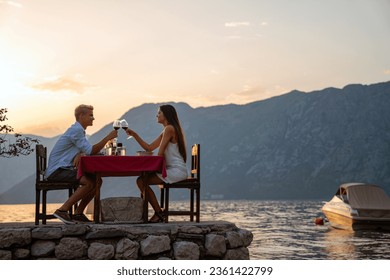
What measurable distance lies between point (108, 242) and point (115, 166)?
2.82 feet

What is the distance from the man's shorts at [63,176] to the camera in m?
7.16

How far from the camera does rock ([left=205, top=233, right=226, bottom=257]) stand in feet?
23.2

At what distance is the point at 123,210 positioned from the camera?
7387 mm

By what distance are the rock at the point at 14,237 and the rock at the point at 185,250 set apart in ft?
5.30

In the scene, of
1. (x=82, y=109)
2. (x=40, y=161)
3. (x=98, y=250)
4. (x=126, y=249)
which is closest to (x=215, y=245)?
(x=126, y=249)

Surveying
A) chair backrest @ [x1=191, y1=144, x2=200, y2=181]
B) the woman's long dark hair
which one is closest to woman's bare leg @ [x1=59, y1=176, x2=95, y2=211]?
the woman's long dark hair

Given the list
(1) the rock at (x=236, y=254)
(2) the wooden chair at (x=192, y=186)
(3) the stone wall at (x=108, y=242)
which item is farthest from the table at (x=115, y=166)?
(1) the rock at (x=236, y=254)

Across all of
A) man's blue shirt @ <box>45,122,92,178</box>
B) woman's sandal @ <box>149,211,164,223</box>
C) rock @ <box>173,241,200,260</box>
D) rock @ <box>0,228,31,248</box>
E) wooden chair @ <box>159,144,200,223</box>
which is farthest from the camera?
woman's sandal @ <box>149,211,164,223</box>

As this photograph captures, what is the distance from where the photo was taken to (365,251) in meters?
24.6

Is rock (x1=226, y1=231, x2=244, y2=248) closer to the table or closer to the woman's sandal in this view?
the woman's sandal

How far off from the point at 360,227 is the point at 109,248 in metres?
25.2

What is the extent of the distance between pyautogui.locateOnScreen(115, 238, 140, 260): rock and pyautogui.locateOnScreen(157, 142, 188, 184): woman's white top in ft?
2.68
